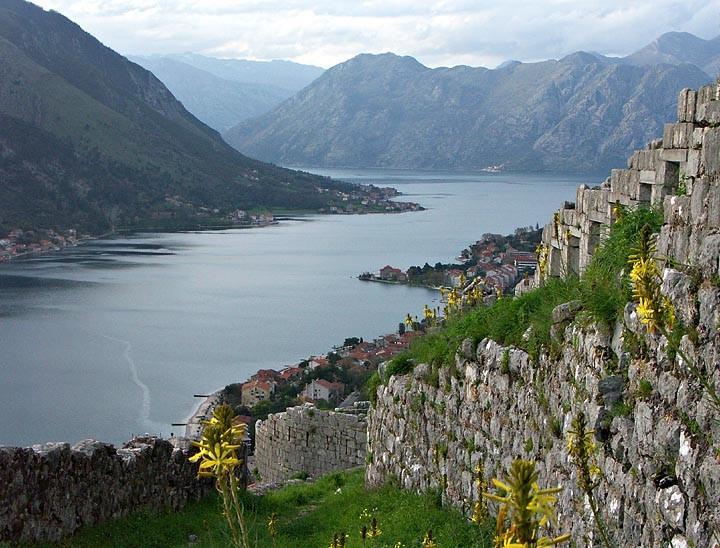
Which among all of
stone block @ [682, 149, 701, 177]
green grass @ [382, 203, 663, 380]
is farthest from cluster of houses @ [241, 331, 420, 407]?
stone block @ [682, 149, 701, 177]

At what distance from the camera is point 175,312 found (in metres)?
61.9

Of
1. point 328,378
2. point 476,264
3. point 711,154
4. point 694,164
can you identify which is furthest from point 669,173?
point 476,264

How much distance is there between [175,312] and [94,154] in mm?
82336

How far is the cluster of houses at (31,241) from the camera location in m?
92.8

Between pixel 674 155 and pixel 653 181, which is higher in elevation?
pixel 674 155

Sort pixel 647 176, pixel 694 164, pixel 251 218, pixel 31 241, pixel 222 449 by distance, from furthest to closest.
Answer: pixel 251 218
pixel 31 241
pixel 647 176
pixel 694 164
pixel 222 449

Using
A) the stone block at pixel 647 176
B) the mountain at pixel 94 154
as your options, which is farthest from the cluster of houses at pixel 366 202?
the stone block at pixel 647 176

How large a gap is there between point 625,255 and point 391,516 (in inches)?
167

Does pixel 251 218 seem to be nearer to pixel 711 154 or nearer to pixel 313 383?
pixel 313 383

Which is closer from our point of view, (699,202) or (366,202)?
(699,202)

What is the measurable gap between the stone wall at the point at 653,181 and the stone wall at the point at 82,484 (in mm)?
5072

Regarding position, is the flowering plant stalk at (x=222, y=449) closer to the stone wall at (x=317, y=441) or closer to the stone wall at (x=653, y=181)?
the stone wall at (x=653, y=181)

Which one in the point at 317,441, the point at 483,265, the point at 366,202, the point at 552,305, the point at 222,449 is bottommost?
the point at 366,202

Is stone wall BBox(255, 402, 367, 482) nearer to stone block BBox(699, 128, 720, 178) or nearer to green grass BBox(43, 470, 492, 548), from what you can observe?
green grass BBox(43, 470, 492, 548)
